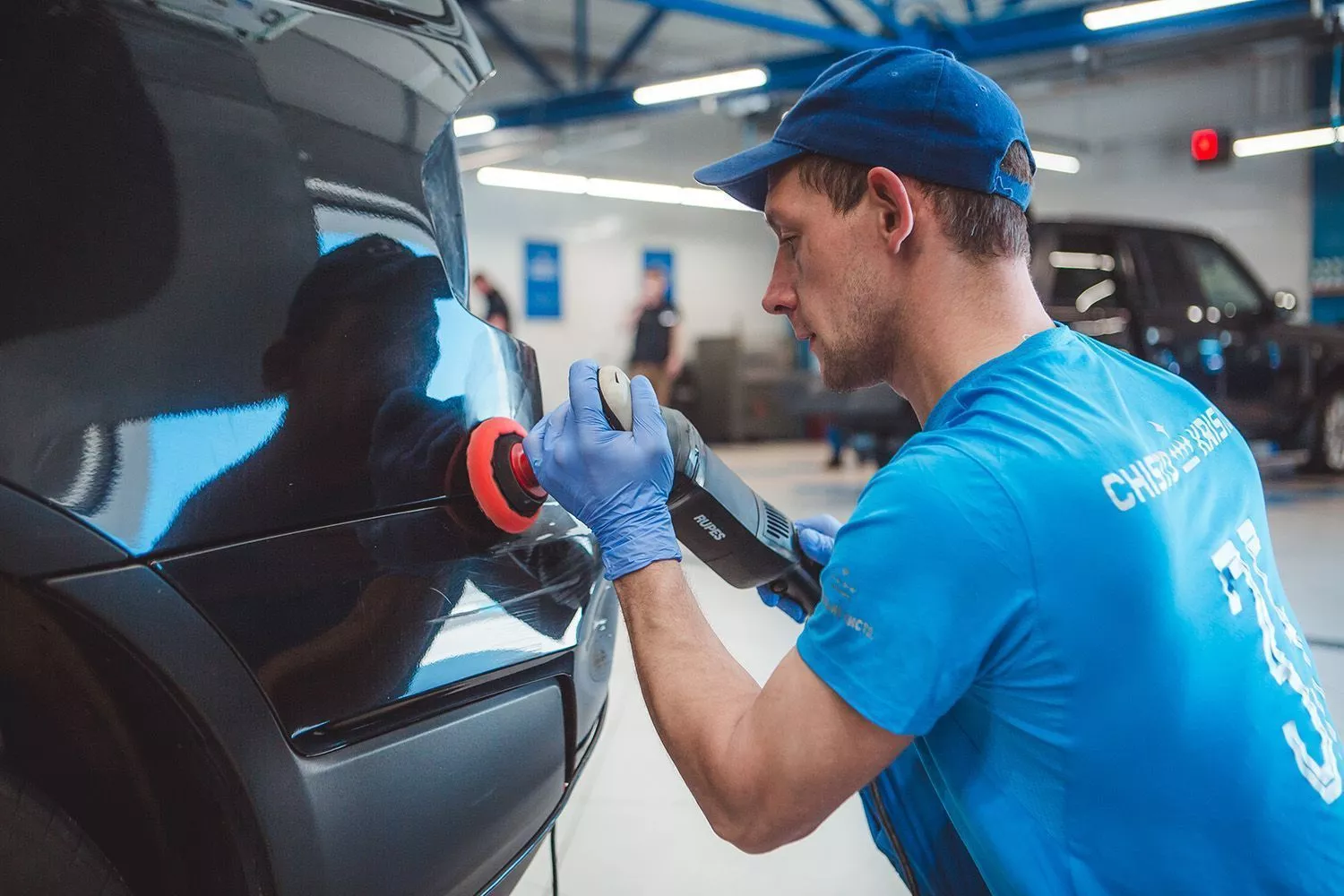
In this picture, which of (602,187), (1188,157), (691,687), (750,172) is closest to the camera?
(691,687)

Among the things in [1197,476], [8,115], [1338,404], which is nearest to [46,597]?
[8,115]

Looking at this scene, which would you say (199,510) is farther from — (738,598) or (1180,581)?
(738,598)

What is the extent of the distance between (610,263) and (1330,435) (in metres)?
8.81

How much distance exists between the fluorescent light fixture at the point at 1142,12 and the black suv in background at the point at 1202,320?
1.77 metres

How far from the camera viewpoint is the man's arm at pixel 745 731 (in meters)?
0.88

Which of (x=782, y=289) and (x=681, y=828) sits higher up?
(x=782, y=289)

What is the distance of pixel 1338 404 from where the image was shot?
7.06 m

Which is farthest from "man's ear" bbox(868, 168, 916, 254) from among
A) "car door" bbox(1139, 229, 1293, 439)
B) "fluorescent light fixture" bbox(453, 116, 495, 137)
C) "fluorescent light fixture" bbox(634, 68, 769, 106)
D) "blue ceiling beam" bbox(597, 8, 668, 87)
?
"fluorescent light fixture" bbox(453, 116, 495, 137)

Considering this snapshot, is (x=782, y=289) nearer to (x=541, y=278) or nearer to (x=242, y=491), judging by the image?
(x=242, y=491)

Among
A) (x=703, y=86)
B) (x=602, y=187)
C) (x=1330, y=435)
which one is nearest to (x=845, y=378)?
(x=1330, y=435)

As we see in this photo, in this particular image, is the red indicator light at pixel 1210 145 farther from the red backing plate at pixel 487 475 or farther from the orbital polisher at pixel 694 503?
the red backing plate at pixel 487 475

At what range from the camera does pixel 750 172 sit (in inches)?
48.0

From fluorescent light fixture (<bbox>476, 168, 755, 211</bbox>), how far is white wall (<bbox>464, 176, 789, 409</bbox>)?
7.1 inches

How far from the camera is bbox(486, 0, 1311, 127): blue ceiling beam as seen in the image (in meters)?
7.23
